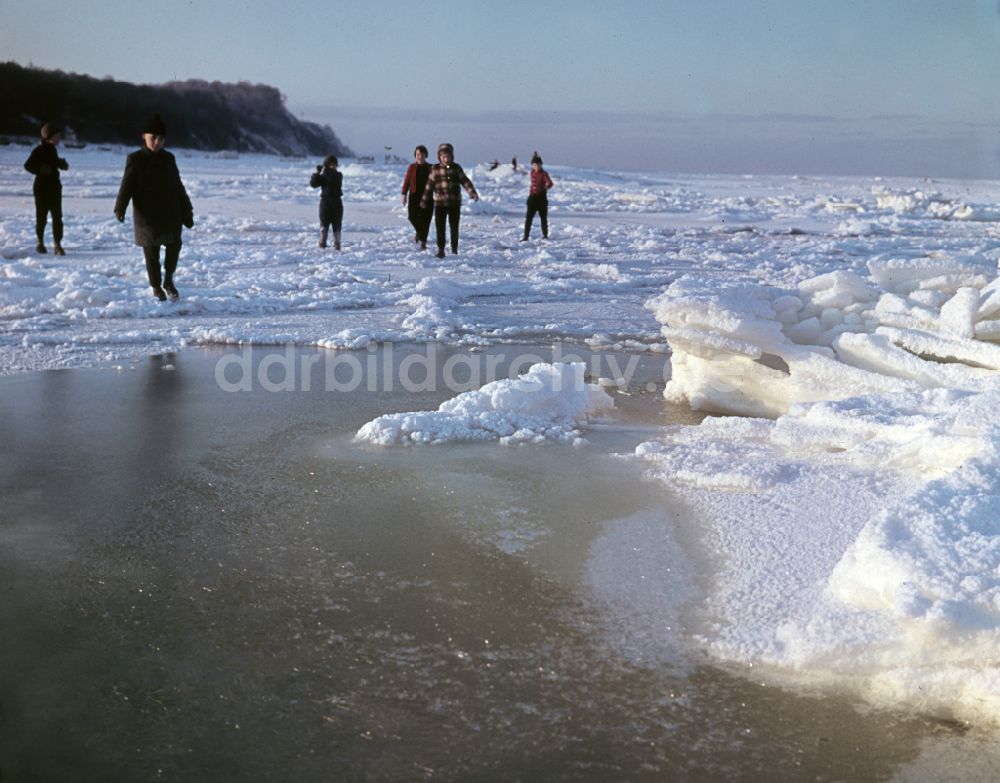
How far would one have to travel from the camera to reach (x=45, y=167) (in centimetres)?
1353

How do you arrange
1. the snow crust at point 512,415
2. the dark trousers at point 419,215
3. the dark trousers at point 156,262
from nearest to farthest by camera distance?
the snow crust at point 512,415 < the dark trousers at point 156,262 < the dark trousers at point 419,215

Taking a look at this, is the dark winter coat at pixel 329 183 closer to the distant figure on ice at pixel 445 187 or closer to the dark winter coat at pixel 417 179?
the dark winter coat at pixel 417 179

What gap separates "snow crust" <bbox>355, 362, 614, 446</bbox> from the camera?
202 inches

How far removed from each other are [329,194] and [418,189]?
1.34m

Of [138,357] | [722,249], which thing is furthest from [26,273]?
[722,249]

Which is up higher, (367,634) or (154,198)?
(154,198)

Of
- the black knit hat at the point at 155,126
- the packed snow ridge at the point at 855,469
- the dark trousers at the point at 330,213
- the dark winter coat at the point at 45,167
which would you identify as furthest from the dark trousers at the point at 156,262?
the dark trousers at the point at 330,213

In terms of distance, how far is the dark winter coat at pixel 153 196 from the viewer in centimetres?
975

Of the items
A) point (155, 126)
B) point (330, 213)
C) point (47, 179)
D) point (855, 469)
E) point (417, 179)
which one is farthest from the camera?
point (330, 213)

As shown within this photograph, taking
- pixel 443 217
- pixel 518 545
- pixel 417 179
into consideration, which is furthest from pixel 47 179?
pixel 518 545

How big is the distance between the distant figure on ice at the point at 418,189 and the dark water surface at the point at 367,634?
10.7 meters

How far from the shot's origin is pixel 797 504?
4.07m

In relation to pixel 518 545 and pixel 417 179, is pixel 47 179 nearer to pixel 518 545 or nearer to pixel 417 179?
pixel 417 179

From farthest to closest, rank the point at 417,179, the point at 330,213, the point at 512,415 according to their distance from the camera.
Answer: the point at 330,213, the point at 417,179, the point at 512,415
